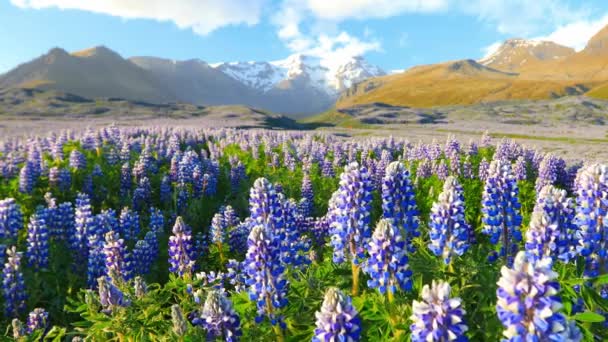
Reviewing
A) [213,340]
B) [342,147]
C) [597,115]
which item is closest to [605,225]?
[213,340]

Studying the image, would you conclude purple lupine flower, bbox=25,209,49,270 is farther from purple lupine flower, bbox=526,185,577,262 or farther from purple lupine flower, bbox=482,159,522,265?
purple lupine flower, bbox=526,185,577,262

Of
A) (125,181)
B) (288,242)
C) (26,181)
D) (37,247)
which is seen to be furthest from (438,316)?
(26,181)

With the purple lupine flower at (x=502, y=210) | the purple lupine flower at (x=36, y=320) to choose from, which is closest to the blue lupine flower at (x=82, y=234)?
the purple lupine flower at (x=36, y=320)

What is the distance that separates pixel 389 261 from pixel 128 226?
20.8ft

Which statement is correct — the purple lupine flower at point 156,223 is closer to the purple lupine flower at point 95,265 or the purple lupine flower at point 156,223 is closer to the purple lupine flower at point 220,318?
the purple lupine flower at point 95,265

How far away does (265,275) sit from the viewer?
3.42 meters

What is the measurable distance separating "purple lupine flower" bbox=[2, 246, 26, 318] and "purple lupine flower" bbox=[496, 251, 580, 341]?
264 inches

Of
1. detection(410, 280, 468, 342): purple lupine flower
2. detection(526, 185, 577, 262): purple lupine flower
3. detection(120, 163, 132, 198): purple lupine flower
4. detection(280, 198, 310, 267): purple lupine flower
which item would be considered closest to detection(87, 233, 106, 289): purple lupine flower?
detection(280, 198, 310, 267): purple lupine flower

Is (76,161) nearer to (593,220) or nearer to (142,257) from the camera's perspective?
(142,257)

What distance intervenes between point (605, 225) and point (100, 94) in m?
203

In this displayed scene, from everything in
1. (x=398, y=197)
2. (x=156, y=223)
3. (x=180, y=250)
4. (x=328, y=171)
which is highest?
(x=398, y=197)

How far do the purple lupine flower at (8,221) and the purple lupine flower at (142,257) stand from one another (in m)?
3.00

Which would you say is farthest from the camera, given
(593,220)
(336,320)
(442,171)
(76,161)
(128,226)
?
(76,161)

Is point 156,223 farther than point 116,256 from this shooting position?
Yes
